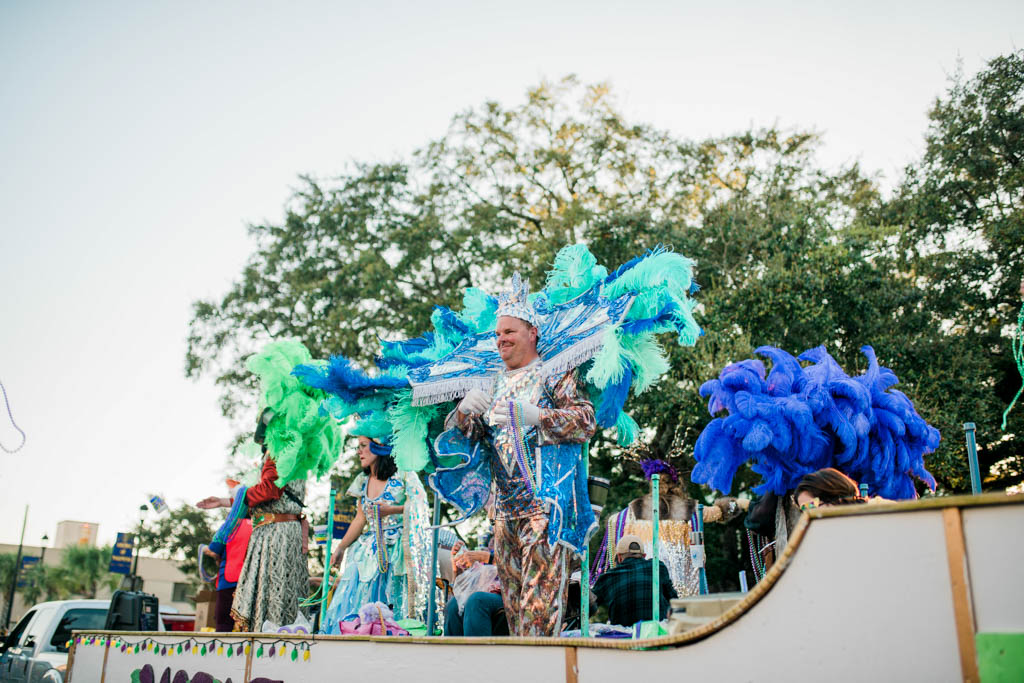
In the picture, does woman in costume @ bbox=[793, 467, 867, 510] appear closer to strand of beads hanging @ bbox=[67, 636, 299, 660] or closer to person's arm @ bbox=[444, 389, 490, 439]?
person's arm @ bbox=[444, 389, 490, 439]

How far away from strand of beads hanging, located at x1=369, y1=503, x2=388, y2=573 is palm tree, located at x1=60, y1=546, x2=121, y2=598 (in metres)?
30.1

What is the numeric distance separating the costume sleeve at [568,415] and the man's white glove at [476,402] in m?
0.34

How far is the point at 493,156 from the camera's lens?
16.1 m

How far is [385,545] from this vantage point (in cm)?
582

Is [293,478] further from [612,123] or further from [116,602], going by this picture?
[612,123]

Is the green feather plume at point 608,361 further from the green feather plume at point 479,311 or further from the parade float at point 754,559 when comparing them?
the green feather plume at point 479,311

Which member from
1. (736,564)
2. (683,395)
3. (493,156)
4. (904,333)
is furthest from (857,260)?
(493,156)

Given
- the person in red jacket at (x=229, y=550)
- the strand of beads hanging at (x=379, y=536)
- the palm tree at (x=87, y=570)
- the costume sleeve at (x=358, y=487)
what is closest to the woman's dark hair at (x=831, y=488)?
the strand of beads hanging at (x=379, y=536)

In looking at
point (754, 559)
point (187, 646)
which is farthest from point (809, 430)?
point (187, 646)

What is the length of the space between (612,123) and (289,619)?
1214cm

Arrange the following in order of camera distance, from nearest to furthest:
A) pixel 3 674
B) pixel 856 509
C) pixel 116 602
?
pixel 856 509 → pixel 116 602 → pixel 3 674

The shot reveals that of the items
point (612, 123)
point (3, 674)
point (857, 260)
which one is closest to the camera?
point (3, 674)

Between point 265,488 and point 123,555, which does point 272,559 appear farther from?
point 123,555

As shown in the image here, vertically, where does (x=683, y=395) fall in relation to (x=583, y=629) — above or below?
above
